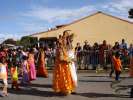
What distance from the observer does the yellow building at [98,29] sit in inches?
2267

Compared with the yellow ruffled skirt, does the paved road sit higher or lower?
lower

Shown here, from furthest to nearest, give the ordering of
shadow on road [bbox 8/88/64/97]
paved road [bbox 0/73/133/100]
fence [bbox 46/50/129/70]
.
A: fence [bbox 46/50/129/70], shadow on road [bbox 8/88/64/97], paved road [bbox 0/73/133/100]

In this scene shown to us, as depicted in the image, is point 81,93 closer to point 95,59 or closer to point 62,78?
point 62,78

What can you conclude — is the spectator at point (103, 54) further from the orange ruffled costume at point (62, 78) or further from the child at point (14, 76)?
the orange ruffled costume at point (62, 78)

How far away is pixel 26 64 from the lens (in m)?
19.8

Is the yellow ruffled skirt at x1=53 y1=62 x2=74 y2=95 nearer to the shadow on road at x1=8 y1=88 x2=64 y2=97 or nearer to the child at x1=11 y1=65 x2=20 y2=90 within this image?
the shadow on road at x1=8 y1=88 x2=64 y2=97

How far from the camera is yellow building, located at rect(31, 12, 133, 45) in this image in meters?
57.6

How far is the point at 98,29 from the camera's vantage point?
59.9m

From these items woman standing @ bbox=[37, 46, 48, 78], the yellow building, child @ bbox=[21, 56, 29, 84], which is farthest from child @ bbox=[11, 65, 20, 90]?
the yellow building

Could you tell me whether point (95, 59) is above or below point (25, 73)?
above

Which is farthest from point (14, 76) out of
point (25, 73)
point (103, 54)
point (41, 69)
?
point (103, 54)

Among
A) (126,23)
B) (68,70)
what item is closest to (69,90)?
(68,70)

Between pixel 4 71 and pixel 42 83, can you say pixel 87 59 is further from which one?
pixel 4 71

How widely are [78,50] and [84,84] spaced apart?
27.6ft
